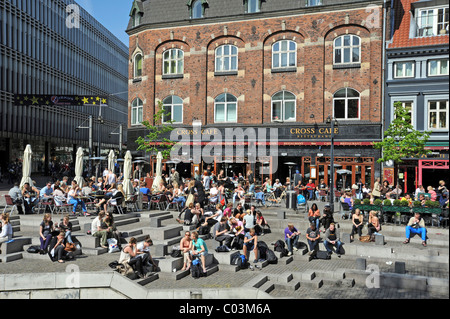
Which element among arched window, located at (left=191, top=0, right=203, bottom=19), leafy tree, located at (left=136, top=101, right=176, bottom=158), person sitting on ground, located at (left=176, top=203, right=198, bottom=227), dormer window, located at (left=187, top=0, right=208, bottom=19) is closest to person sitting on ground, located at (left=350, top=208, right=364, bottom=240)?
person sitting on ground, located at (left=176, top=203, right=198, bottom=227)

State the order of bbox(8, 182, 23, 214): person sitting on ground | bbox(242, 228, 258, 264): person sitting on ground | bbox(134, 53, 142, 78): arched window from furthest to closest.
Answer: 1. bbox(134, 53, 142, 78): arched window
2. bbox(8, 182, 23, 214): person sitting on ground
3. bbox(242, 228, 258, 264): person sitting on ground

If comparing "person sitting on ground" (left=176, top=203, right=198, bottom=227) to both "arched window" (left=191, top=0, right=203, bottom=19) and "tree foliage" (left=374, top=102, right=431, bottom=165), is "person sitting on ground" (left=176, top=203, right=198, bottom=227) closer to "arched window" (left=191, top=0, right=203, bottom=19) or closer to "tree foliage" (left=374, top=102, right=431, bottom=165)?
"tree foliage" (left=374, top=102, right=431, bottom=165)

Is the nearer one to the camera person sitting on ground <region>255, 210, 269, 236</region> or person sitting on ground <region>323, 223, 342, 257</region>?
person sitting on ground <region>323, 223, 342, 257</region>

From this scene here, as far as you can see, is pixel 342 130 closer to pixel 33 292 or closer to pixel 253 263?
pixel 253 263

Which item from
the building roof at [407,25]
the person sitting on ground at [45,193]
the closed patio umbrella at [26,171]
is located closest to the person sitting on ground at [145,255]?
the person sitting on ground at [45,193]

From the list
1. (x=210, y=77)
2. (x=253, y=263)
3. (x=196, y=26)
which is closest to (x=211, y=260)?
(x=253, y=263)

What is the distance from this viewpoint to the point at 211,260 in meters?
13.0

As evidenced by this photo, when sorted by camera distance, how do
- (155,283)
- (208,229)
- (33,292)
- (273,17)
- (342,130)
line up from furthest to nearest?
(273,17), (342,130), (208,229), (155,283), (33,292)

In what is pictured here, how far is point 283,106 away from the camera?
32.6m

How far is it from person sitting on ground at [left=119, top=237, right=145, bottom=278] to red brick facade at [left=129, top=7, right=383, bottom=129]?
22492 mm

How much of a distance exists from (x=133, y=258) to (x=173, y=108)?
2502cm

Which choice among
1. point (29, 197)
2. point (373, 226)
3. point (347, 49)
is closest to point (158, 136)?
point (347, 49)

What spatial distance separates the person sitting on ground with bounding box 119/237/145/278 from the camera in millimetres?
11461
